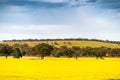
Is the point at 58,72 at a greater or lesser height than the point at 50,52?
greater

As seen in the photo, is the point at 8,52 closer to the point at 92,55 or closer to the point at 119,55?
the point at 92,55

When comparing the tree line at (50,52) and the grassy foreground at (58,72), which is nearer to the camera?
the grassy foreground at (58,72)

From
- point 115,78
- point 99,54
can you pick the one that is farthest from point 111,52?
point 115,78

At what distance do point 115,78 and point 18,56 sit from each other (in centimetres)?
9115

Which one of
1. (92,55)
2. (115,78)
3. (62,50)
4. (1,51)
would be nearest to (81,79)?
(115,78)

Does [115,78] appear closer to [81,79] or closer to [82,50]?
[81,79]

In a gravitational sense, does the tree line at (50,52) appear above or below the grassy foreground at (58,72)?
below

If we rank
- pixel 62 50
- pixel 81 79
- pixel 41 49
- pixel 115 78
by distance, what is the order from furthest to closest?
1. pixel 62 50
2. pixel 41 49
3. pixel 115 78
4. pixel 81 79

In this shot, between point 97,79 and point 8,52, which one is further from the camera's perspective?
point 8,52

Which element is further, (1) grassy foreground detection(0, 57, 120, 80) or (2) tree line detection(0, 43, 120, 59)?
(2) tree line detection(0, 43, 120, 59)

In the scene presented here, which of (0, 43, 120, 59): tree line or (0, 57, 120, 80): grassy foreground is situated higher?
(0, 57, 120, 80): grassy foreground

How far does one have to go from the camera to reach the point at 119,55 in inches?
6452

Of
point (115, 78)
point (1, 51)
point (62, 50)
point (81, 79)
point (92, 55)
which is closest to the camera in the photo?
point (81, 79)

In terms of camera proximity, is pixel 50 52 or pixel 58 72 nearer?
pixel 58 72
